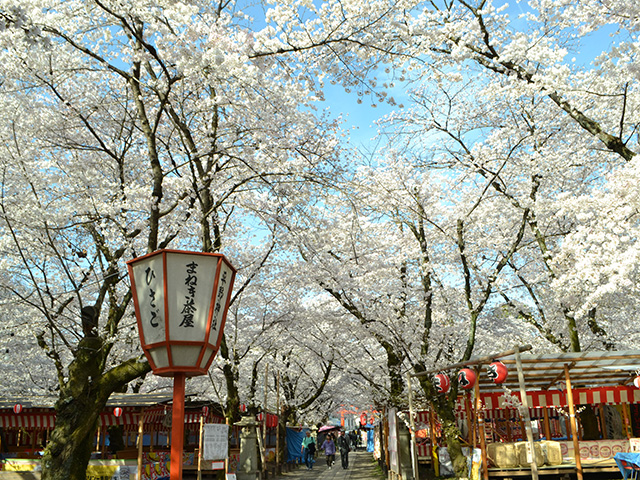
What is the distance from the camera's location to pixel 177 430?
4848mm

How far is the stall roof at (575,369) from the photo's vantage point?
451 inches

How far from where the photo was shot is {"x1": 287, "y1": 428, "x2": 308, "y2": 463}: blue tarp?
101 ft

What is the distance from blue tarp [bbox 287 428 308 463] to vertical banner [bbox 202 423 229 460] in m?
18.4

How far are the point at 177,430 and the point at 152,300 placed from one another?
1.24 m

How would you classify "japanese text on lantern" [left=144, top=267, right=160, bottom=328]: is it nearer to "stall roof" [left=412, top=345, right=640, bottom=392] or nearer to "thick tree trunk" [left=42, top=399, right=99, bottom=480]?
"thick tree trunk" [left=42, top=399, right=99, bottom=480]

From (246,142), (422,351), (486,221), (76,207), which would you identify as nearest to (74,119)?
(76,207)

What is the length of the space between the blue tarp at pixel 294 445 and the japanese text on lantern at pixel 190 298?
27.3 m

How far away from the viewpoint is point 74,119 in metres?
11.9

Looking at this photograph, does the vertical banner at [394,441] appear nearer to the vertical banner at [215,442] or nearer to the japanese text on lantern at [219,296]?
the vertical banner at [215,442]

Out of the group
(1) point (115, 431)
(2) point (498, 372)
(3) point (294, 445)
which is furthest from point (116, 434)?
(2) point (498, 372)

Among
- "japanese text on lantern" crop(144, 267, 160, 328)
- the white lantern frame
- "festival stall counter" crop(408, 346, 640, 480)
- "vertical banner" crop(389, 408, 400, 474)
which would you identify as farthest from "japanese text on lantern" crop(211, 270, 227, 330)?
"vertical banner" crop(389, 408, 400, 474)

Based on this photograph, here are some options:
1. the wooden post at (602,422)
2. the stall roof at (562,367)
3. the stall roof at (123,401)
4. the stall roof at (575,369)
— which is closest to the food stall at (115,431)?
the stall roof at (123,401)

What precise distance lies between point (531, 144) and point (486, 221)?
4.66 metres

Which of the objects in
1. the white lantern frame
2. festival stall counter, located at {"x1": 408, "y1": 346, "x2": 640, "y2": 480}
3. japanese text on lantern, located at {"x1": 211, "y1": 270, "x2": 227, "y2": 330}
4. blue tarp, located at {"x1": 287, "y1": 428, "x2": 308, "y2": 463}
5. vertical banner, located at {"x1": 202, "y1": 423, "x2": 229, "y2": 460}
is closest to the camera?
the white lantern frame
